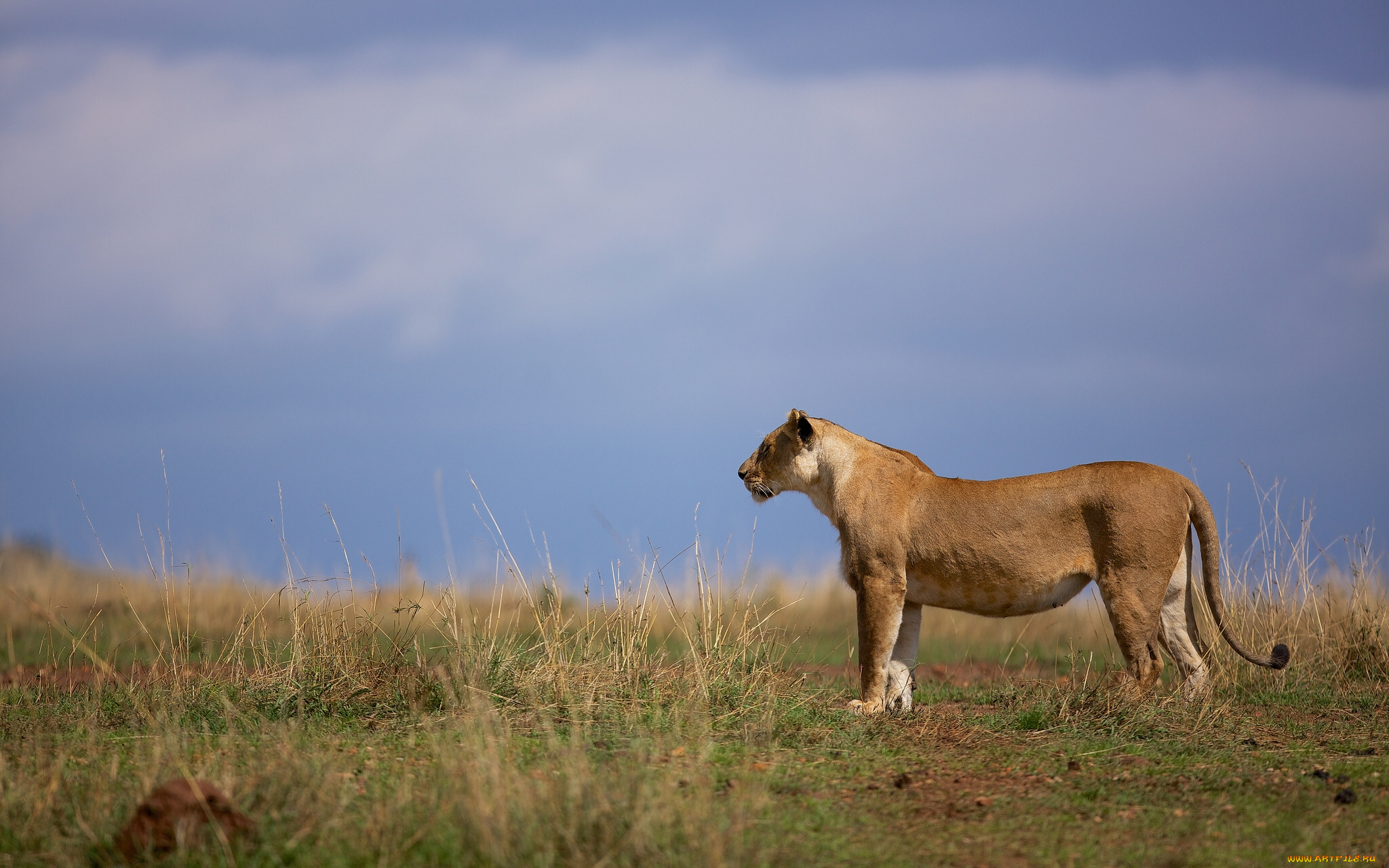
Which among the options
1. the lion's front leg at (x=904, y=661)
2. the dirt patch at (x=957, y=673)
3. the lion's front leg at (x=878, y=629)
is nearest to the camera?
the lion's front leg at (x=878, y=629)

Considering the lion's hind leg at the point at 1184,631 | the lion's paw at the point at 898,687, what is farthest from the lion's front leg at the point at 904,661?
the lion's hind leg at the point at 1184,631

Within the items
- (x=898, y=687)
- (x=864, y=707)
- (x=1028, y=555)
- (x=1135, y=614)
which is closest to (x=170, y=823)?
(x=864, y=707)

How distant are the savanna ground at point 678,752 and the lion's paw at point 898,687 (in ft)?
1.03

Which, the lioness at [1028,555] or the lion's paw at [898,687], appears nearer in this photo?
the lioness at [1028,555]

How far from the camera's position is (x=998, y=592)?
27.7ft

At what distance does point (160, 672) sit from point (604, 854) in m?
5.89

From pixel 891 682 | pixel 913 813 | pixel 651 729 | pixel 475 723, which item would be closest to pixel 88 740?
pixel 475 723

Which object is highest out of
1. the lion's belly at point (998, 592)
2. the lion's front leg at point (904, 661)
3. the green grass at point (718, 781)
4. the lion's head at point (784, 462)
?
the lion's head at point (784, 462)

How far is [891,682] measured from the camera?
8680 mm

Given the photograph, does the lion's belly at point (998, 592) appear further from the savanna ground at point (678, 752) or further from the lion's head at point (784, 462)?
the lion's head at point (784, 462)

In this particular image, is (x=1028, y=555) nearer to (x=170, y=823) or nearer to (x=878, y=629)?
(x=878, y=629)

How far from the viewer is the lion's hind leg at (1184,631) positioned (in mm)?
8719

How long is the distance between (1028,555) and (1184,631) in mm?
1710

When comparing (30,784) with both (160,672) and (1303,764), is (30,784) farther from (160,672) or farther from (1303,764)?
(1303,764)
